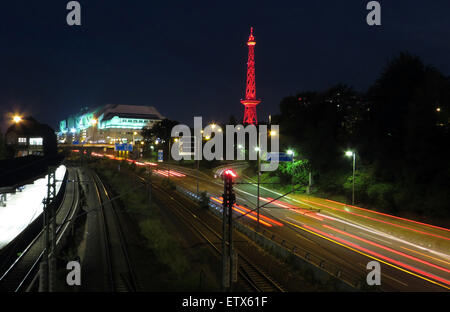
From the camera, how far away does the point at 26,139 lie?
52.2 meters

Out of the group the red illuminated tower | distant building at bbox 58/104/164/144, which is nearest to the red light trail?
the red illuminated tower

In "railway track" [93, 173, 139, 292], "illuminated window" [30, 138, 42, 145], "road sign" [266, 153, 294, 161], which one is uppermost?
"illuminated window" [30, 138, 42, 145]

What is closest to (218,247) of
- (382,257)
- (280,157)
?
(280,157)

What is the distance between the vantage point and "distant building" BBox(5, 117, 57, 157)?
50969mm

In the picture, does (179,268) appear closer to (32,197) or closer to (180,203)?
(180,203)

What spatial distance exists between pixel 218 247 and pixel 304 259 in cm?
639

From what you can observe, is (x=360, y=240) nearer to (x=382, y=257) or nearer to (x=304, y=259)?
(x=382, y=257)

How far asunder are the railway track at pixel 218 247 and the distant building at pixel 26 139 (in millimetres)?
25352

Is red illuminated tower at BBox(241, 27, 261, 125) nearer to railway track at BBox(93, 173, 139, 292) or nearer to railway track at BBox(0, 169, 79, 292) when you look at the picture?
railway track at BBox(93, 173, 139, 292)

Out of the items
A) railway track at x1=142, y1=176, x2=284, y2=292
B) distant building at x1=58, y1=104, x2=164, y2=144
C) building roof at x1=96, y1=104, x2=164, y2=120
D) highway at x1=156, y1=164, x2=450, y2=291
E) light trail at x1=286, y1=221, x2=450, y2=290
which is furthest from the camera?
building roof at x1=96, y1=104, x2=164, y2=120

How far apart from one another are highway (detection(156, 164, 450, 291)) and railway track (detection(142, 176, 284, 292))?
3837 mm

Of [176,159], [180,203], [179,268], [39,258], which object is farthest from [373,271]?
[176,159]

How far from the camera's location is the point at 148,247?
22422 mm

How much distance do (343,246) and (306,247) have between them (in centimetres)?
221
